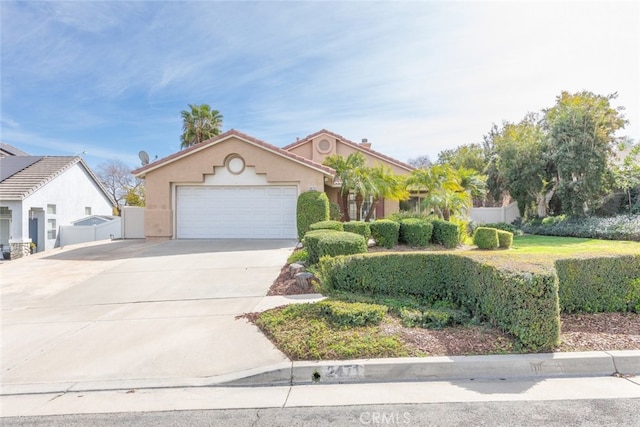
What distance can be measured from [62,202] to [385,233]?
62.2ft

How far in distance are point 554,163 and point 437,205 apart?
38.2ft

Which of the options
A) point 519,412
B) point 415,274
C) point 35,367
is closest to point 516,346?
point 519,412

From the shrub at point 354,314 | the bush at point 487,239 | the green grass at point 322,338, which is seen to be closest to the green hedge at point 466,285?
the shrub at point 354,314

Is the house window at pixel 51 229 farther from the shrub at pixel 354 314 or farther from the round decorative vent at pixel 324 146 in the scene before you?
the shrub at pixel 354 314

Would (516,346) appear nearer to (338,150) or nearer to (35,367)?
(35,367)

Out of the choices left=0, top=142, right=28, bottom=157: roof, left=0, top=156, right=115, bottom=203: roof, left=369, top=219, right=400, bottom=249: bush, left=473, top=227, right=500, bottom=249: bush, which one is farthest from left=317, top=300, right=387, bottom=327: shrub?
left=0, top=142, right=28, bottom=157: roof

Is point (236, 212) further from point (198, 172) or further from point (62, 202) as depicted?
point (62, 202)

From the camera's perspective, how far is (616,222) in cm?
1714

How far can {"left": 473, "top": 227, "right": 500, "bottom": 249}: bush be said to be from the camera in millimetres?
12438

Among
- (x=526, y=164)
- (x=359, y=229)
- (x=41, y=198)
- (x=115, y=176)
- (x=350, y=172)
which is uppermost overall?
(x=115, y=176)

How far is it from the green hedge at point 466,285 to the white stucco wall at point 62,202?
17329 millimetres

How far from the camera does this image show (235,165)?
Answer: 1554cm

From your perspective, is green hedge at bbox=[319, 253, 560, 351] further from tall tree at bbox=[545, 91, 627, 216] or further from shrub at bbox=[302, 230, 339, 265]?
tall tree at bbox=[545, 91, 627, 216]

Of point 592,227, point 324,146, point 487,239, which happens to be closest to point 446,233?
point 487,239
